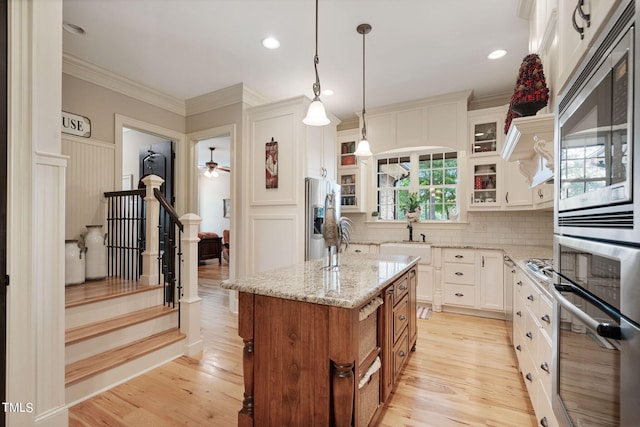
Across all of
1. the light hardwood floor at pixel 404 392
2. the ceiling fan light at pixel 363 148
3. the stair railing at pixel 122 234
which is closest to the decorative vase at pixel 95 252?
the stair railing at pixel 122 234

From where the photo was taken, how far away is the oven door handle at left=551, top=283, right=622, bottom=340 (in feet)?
2.19

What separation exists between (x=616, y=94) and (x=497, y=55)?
305 centimetres

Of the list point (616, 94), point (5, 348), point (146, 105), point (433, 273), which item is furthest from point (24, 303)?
point (433, 273)

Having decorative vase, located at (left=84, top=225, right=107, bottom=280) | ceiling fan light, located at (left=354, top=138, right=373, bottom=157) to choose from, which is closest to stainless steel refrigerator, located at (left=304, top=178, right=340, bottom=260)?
ceiling fan light, located at (left=354, top=138, right=373, bottom=157)

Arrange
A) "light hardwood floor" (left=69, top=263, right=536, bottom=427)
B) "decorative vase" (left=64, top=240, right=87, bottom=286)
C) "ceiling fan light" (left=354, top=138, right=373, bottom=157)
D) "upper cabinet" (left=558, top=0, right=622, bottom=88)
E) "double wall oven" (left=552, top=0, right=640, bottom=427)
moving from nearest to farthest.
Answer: "double wall oven" (left=552, top=0, right=640, bottom=427) < "upper cabinet" (left=558, top=0, right=622, bottom=88) < "light hardwood floor" (left=69, top=263, right=536, bottom=427) < "ceiling fan light" (left=354, top=138, right=373, bottom=157) < "decorative vase" (left=64, top=240, right=87, bottom=286)

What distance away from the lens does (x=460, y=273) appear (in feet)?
12.5

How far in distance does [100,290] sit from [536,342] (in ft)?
11.7

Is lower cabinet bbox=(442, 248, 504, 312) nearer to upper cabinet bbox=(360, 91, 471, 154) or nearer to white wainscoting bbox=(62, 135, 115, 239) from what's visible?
upper cabinet bbox=(360, 91, 471, 154)

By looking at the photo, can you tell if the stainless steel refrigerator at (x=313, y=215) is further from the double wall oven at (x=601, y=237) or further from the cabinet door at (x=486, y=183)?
the double wall oven at (x=601, y=237)

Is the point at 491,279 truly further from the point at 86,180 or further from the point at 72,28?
the point at 72,28

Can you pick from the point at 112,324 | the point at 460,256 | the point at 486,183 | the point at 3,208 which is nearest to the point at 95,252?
the point at 112,324

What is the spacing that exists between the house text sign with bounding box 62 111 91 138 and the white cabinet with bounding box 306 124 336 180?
8.47 feet

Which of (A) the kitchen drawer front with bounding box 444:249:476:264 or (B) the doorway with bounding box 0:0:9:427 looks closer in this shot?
(B) the doorway with bounding box 0:0:9:427

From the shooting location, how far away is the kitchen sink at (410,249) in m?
3.94
